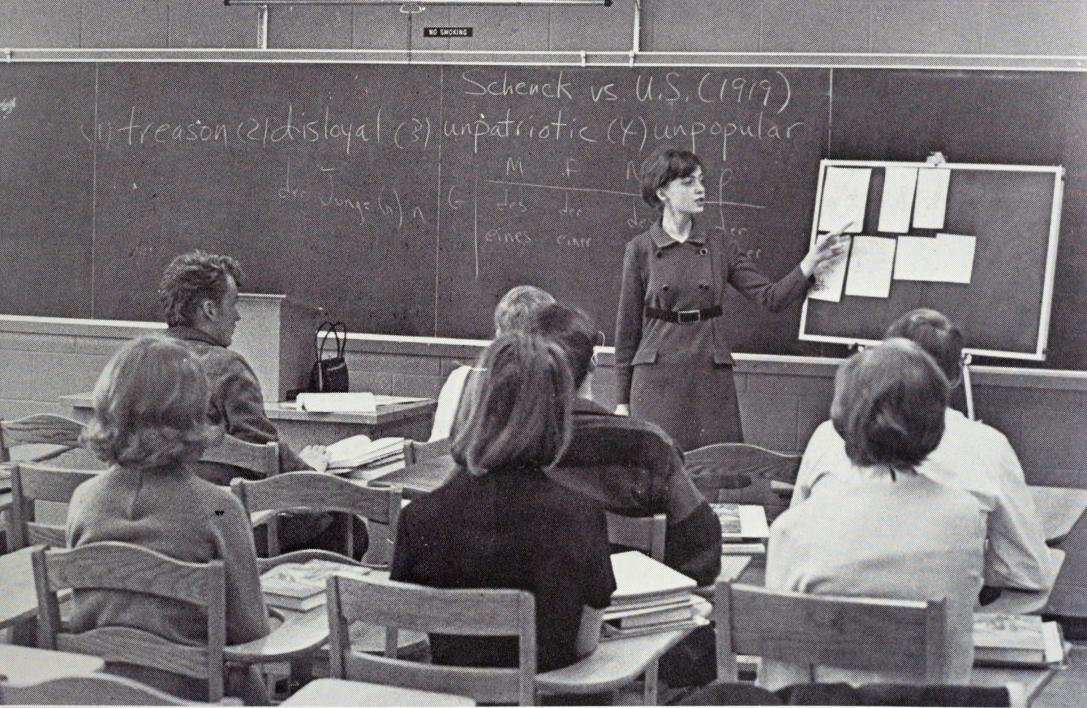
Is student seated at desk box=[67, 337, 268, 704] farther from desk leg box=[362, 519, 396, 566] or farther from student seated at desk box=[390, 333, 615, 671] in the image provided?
desk leg box=[362, 519, 396, 566]

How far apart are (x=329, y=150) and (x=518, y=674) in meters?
3.71

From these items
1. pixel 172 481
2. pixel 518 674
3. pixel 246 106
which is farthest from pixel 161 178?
pixel 518 674

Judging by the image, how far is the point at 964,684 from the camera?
1878 mm

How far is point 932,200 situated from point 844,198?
30 cm

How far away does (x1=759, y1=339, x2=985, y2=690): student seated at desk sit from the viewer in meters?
1.95

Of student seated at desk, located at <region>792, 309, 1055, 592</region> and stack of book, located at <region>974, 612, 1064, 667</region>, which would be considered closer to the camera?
stack of book, located at <region>974, 612, 1064, 667</region>

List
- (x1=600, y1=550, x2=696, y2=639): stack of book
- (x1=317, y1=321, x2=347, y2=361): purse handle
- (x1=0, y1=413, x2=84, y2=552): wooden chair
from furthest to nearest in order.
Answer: (x1=317, y1=321, x2=347, y2=361): purse handle
(x1=0, y1=413, x2=84, y2=552): wooden chair
(x1=600, y1=550, x2=696, y2=639): stack of book

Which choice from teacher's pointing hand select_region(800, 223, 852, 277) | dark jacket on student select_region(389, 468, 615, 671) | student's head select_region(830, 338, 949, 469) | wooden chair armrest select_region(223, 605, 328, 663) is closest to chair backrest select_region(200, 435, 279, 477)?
wooden chair armrest select_region(223, 605, 328, 663)

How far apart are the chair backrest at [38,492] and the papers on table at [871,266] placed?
2720mm

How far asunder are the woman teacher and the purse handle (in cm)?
130

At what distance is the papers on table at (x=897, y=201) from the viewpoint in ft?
14.8

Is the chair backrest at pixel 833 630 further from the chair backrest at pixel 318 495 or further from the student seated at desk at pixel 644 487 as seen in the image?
the chair backrest at pixel 318 495

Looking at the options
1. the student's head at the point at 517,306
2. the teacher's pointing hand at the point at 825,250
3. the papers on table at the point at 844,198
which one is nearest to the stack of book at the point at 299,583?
the student's head at the point at 517,306

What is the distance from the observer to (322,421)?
14.6 feet
